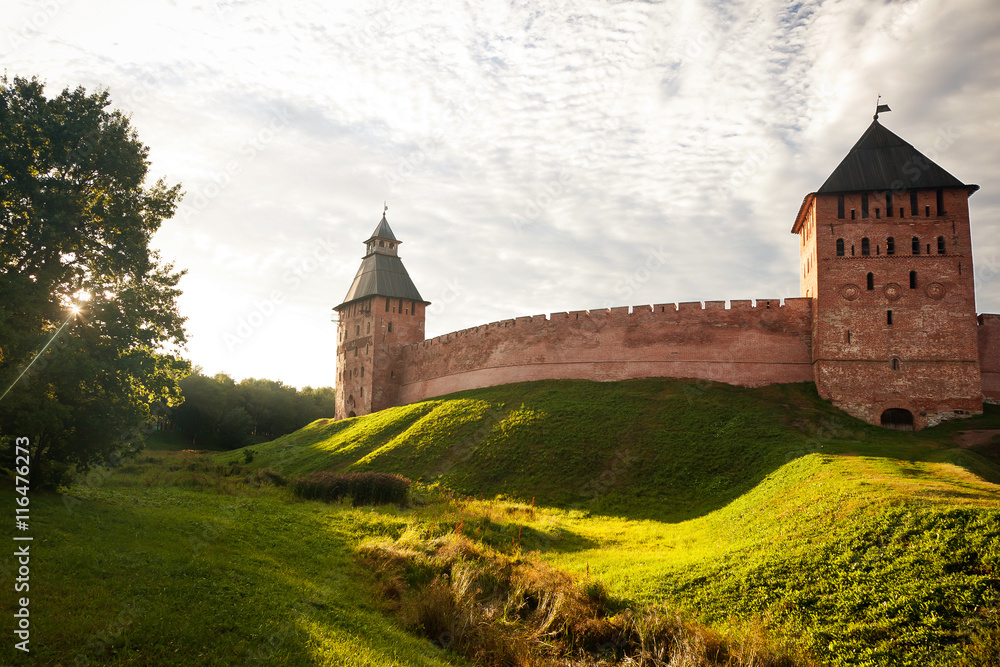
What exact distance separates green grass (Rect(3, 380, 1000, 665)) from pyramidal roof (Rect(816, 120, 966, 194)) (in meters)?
8.72

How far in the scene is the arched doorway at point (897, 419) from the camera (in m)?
23.1

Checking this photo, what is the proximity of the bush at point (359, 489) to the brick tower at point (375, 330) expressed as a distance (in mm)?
20195

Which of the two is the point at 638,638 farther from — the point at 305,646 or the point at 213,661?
the point at 213,661

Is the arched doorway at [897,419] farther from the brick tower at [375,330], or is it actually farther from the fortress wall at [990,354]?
the brick tower at [375,330]

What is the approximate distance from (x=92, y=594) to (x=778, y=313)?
25755mm

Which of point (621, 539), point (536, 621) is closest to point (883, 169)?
point (621, 539)

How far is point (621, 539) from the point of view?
49.9 feet

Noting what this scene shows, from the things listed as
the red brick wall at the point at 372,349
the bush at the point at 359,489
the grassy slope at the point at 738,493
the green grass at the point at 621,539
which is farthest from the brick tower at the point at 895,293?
the red brick wall at the point at 372,349

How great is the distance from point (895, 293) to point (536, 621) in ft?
69.4

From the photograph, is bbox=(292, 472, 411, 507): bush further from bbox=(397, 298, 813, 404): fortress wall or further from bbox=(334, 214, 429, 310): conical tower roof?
bbox=(334, 214, 429, 310): conical tower roof

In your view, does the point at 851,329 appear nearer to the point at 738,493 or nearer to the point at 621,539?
the point at 738,493

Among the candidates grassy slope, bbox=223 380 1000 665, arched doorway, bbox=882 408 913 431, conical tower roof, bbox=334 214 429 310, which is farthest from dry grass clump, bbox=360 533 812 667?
conical tower roof, bbox=334 214 429 310

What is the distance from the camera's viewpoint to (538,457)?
910 inches

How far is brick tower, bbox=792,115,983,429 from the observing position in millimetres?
23031
